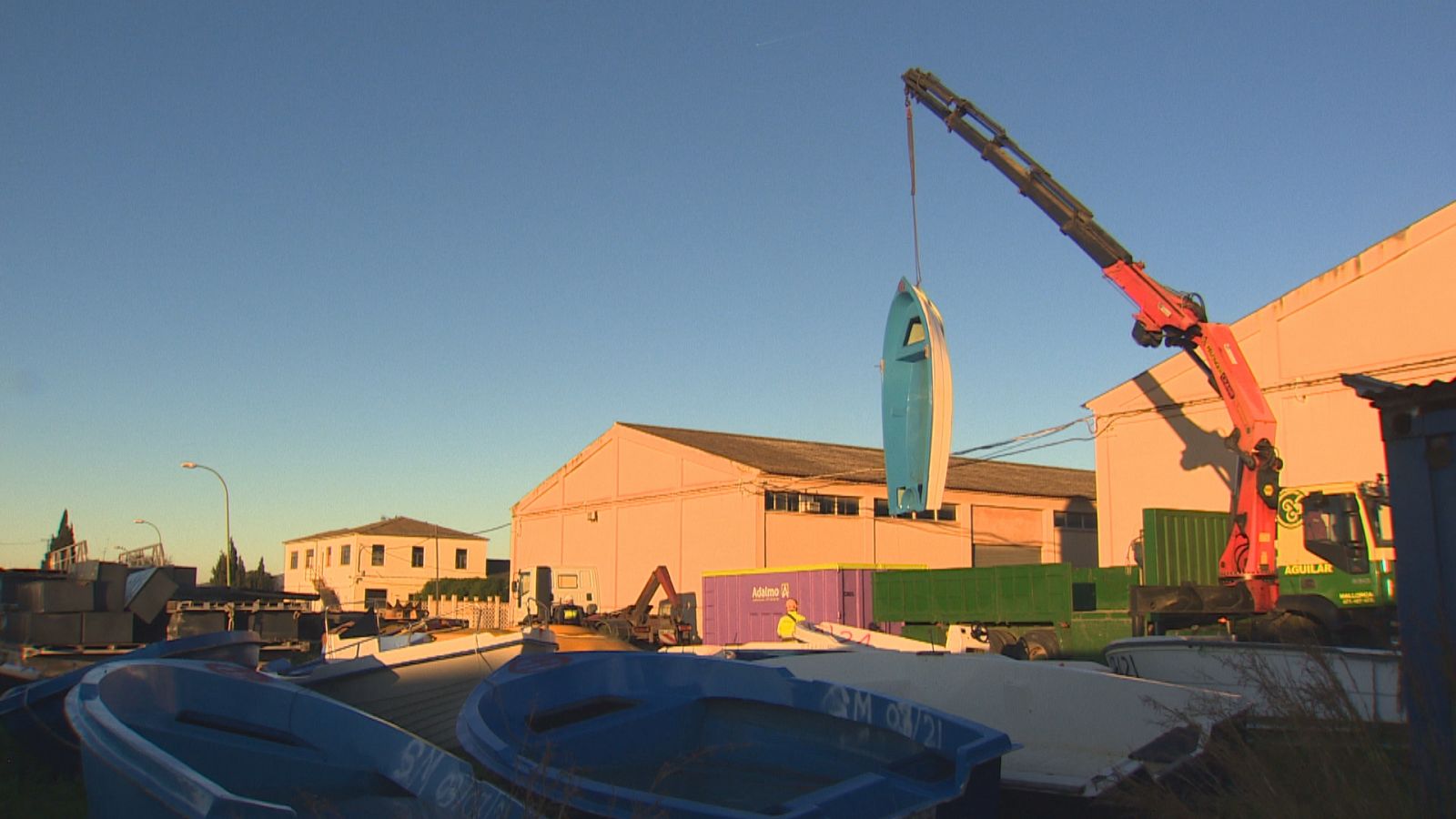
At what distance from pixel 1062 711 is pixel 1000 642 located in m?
13.0

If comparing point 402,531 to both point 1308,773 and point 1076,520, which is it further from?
point 1308,773

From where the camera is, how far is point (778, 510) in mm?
36188

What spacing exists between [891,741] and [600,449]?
3815cm

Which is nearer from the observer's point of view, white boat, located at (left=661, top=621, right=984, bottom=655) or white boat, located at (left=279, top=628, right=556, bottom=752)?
white boat, located at (left=279, top=628, right=556, bottom=752)

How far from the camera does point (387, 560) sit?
216 ft

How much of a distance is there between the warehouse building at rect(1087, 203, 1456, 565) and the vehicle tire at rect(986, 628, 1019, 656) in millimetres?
6219

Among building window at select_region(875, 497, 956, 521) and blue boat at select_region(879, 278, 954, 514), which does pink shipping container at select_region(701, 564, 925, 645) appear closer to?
building window at select_region(875, 497, 956, 521)

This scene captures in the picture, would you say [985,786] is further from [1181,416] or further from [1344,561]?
[1181,416]

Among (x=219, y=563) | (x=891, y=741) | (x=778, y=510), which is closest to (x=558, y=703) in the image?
(x=891, y=741)

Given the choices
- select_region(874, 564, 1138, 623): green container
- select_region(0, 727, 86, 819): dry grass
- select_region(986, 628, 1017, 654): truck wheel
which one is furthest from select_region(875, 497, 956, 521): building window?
select_region(0, 727, 86, 819): dry grass

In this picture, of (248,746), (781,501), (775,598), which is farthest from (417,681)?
(781,501)

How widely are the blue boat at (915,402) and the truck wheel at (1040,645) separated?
5.84m

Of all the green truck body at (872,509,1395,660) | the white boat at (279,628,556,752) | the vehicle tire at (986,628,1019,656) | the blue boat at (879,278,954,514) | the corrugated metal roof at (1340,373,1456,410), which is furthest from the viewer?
the vehicle tire at (986,628,1019,656)

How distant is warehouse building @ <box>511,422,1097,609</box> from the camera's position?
36.4m
